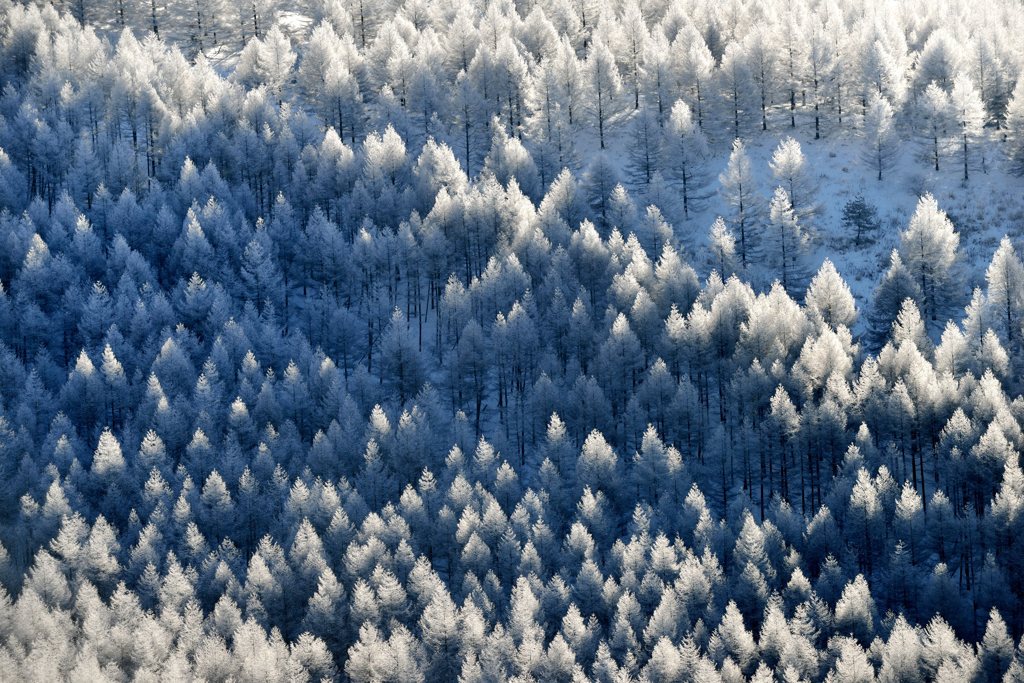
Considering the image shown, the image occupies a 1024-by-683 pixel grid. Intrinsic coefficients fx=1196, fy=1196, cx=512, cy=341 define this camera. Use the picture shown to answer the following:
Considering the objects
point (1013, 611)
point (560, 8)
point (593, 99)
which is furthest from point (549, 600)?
point (560, 8)

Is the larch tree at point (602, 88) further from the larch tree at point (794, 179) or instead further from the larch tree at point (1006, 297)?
the larch tree at point (1006, 297)

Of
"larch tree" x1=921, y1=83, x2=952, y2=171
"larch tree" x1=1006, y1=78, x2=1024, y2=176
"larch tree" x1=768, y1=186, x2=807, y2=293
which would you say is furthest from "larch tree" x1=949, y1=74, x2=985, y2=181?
"larch tree" x1=768, y1=186, x2=807, y2=293

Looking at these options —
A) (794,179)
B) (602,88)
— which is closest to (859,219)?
(794,179)

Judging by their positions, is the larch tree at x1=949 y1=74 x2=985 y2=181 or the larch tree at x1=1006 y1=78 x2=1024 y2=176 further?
the larch tree at x1=949 y1=74 x2=985 y2=181

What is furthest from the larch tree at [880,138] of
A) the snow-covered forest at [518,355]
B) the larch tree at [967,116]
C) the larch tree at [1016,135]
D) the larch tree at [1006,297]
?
the larch tree at [1006,297]

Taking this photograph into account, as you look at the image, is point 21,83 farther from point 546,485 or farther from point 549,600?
point 549,600

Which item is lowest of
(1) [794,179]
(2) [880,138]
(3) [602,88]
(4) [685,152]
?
(1) [794,179]

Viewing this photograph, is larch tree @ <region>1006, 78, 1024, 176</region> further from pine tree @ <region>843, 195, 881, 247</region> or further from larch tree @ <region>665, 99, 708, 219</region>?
larch tree @ <region>665, 99, 708, 219</region>

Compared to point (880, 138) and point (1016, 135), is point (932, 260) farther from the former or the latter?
point (1016, 135)
